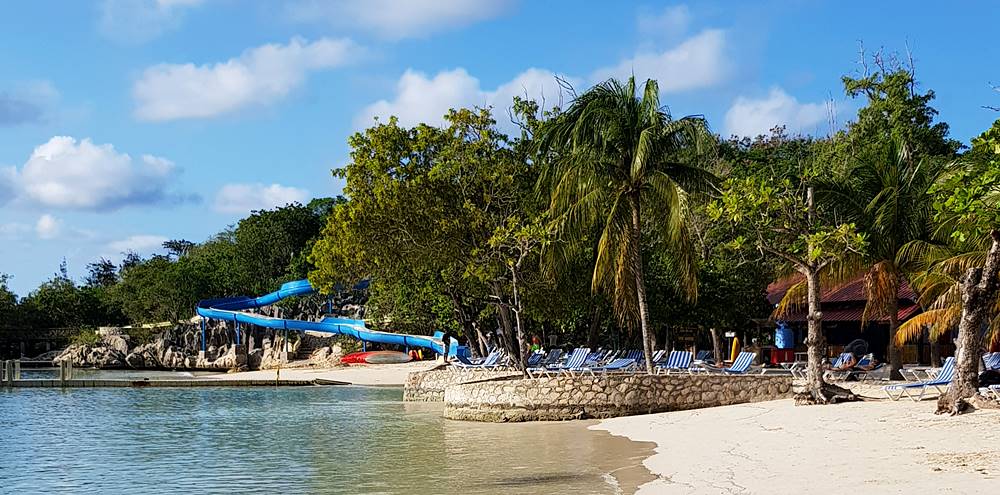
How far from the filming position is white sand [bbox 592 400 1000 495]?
10.7m

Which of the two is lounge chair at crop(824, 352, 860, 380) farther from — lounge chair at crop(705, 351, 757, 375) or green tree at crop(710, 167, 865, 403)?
green tree at crop(710, 167, 865, 403)

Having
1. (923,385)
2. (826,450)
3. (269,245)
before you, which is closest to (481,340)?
(923,385)

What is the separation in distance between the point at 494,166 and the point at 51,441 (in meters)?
12.7

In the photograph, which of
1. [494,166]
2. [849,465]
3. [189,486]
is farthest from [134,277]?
[849,465]

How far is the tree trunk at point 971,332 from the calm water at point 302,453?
15.0 feet

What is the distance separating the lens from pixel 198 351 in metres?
64.4

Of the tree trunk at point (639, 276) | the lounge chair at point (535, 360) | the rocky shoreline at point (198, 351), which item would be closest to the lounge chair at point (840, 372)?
the tree trunk at point (639, 276)

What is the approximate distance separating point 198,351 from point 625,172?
153 feet

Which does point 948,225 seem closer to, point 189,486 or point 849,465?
point 849,465

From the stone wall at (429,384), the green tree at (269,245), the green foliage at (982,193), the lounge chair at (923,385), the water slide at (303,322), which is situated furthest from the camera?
the green tree at (269,245)

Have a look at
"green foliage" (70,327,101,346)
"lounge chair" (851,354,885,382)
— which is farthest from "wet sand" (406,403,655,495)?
"green foliage" (70,327,101,346)

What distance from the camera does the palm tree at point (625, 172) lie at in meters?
23.3

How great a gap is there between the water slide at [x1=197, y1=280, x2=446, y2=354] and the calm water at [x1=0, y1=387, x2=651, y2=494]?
63.2 feet

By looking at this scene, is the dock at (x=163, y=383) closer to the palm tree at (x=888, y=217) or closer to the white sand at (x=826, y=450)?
the palm tree at (x=888, y=217)
